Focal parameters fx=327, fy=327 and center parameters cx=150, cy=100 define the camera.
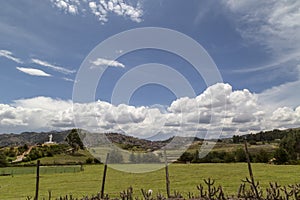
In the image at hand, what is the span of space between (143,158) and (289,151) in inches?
1162

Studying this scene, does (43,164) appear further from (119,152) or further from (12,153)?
(119,152)

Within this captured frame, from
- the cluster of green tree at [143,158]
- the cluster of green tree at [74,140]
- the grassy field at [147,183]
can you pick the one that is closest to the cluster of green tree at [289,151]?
the grassy field at [147,183]

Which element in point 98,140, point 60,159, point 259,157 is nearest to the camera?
point 98,140

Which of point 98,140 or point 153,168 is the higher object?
point 98,140

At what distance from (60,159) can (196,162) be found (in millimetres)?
29729

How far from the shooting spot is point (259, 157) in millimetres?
53062

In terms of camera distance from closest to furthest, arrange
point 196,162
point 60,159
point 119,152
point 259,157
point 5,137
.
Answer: point 119,152 → point 196,162 → point 259,157 → point 60,159 → point 5,137

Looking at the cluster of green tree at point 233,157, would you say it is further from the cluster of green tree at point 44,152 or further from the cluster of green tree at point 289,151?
the cluster of green tree at point 44,152

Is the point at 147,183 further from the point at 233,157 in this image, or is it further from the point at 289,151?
the point at 289,151

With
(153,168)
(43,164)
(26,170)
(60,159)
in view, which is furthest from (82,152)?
(153,168)

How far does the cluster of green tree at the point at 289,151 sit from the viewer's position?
49844 millimetres

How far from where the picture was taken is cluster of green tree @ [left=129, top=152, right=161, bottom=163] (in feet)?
106

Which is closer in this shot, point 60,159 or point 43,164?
point 43,164

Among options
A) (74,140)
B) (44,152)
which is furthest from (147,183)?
(74,140)
